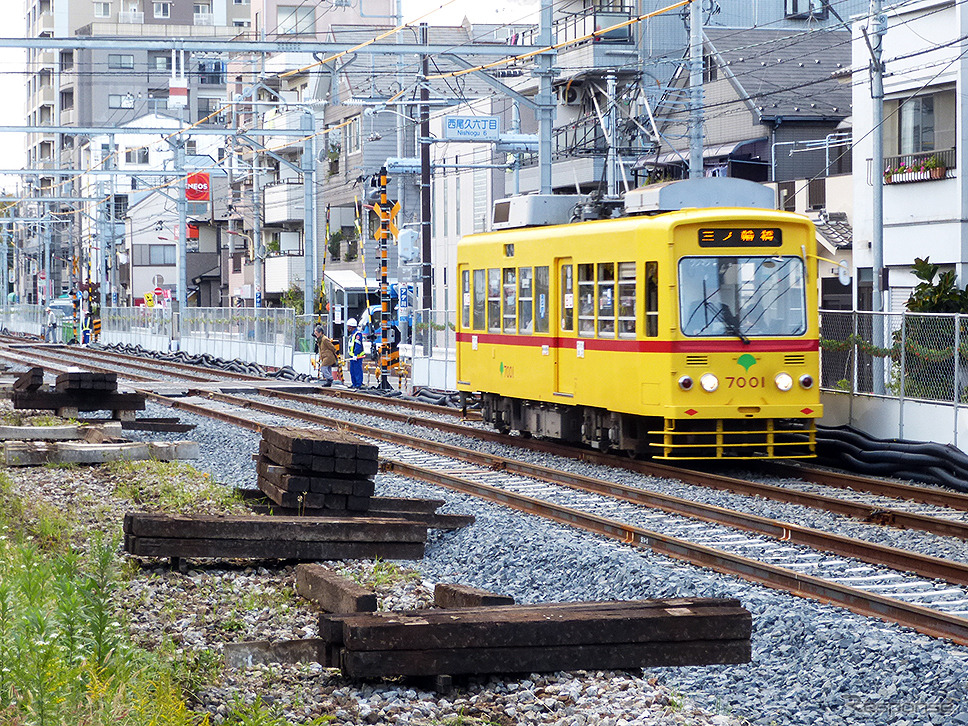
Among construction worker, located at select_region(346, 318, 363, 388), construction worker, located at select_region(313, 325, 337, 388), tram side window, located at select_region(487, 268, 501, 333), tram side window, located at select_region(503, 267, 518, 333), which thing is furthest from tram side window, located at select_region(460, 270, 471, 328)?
construction worker, located at select_region(313, 325, 337, 388)

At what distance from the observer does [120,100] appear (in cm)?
11306

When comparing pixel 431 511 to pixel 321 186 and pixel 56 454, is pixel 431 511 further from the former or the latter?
pixel 321 186

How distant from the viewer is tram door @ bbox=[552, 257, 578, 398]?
58.0ft

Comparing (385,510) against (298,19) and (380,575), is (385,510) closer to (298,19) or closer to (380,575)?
(380,575)

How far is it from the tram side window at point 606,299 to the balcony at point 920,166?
1520 cm

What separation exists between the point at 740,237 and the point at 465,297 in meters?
5.98

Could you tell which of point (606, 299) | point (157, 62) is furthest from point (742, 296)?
point (157, 62)

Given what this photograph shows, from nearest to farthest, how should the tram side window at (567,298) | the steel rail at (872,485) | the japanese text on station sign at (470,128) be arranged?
1. the steel rail at (872,485)
2. the tram side window at (567,298)
3. the japanese text on station sign at (470,128)

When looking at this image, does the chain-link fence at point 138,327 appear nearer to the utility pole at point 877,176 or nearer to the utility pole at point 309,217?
the utility pole at point 309,217

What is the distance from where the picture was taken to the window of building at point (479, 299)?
20331 millimetres

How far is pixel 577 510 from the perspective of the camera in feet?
42.8

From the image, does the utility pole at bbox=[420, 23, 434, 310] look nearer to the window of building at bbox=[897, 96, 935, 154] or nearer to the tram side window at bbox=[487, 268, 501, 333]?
the window of building at bbox=[897, 96, 935, 154]

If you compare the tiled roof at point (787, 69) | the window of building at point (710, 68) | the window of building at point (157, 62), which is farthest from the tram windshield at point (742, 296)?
the window of building at point (157, 62)

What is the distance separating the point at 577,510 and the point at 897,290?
2072cm
